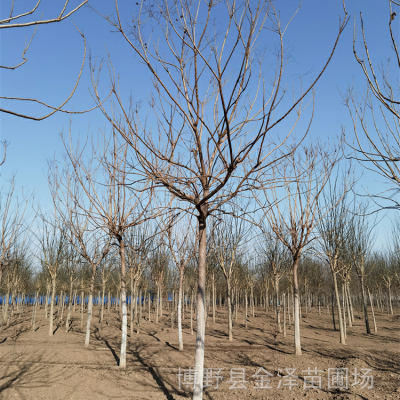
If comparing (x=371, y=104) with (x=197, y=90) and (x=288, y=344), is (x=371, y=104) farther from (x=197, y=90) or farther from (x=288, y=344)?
(x=288, y=344)

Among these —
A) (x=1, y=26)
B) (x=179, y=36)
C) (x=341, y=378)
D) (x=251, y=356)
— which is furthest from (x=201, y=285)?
(x=251, y=356)

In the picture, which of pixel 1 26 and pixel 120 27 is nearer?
pixel 1 26

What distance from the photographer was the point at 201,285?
3.97 m

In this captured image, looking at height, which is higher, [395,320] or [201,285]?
[201,285]

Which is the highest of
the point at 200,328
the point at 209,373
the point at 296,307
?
the point at 200,328

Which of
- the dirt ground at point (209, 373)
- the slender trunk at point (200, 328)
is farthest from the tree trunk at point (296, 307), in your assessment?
the slender trunk at point (200, 328)

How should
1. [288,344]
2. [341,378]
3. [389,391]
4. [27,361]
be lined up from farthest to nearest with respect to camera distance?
[288,344], [27,361], [341,378], [389,391]

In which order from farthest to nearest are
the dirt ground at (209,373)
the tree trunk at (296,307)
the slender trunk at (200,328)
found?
the tree trunk at (296,307), the dirt ground at (209,373), the slender trunk at (200,328)

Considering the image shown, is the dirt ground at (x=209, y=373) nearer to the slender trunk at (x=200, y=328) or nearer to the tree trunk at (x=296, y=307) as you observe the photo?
the tree trunk at (x=296, y=307)

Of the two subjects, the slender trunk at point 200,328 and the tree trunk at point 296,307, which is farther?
the tree trunk at point 296,307

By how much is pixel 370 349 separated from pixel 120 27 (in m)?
12.3

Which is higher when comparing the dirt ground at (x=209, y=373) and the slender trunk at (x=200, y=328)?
the slender trunk at (x=200, y=328)

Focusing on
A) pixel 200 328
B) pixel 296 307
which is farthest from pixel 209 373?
pixel 200 328

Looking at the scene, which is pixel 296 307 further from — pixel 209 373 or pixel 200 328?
pixel 200 328
